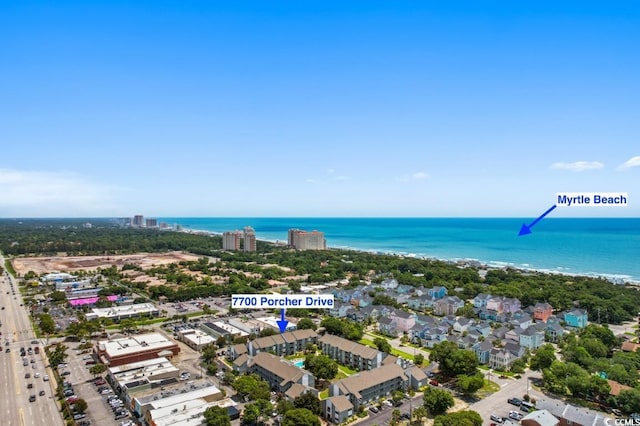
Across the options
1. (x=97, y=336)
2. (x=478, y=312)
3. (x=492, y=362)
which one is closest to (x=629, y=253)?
(x=478, y=312)

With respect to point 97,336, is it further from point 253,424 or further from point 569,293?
point 569,293

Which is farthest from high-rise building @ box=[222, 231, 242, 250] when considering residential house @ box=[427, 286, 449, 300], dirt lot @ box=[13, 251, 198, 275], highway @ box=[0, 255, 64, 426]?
residential house @ box=[427, 286, 449, 300]

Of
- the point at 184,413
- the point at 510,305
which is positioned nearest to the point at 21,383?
the point at 184,413

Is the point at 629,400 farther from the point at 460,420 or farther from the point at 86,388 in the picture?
the point at 86,388

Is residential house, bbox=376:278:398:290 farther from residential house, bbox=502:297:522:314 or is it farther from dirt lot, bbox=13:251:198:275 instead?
dirt lot, bbox=13:251:198:275

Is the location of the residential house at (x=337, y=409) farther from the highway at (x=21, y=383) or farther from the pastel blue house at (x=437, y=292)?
the pastel blue house at (x=437, y=292)

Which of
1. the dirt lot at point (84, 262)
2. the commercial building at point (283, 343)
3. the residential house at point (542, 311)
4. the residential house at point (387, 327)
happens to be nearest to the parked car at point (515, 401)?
the residential house at point (387, 327)
